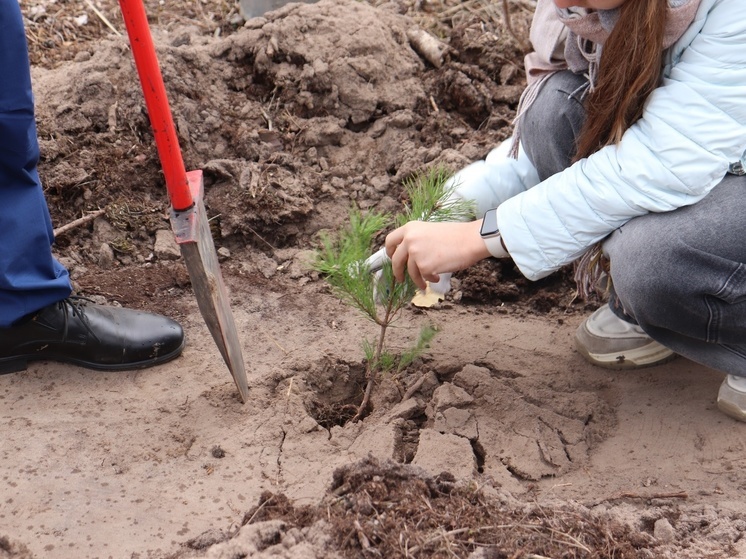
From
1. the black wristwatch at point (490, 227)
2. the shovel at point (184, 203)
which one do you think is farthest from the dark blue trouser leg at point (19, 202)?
the black wristwatch at point (490, 227)

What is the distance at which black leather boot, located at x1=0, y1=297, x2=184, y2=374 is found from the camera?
2250 mm

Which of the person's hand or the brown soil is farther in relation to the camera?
the person's hand

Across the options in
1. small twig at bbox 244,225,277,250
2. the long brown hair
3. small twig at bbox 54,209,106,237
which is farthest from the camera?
small twig at bbox 244,225,277,250

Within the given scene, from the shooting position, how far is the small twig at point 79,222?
2.71m

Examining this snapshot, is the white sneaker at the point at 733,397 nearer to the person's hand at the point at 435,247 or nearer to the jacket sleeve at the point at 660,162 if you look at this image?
the jacket sleeve at the point at 660,162

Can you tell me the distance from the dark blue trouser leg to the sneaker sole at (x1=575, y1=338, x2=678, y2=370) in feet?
5.19

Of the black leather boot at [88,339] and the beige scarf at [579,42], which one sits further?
the black leather boot at [88,339]

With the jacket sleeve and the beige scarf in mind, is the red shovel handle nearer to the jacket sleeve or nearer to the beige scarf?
the jacket sleeve

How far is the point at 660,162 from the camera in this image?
1.72 meters

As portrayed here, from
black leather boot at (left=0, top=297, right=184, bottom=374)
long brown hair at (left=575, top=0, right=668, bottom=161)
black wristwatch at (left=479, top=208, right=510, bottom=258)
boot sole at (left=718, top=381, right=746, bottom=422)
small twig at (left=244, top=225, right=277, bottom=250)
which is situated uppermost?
long brown hair at (left=575, top=0, right=668, bottom=161)

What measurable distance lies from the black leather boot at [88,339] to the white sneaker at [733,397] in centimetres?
152

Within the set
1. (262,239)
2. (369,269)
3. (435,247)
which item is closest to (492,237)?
(435,247)

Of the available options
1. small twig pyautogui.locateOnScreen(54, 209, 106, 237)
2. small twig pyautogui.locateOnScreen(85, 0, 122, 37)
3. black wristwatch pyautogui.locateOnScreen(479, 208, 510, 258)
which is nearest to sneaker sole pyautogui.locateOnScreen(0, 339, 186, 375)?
small twig pyautogui.locateOnScreen(54, 209, 106, 237)

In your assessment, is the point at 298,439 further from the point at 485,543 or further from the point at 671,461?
the point at 671,461
